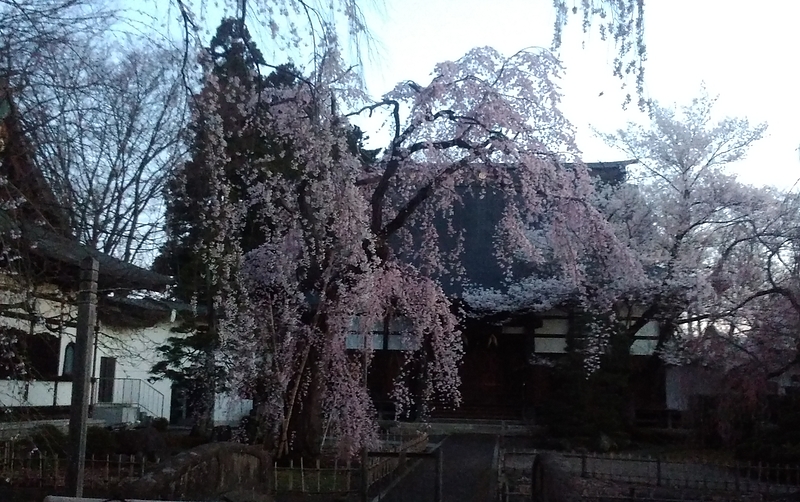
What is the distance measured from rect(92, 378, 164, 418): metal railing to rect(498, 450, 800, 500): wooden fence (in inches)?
373

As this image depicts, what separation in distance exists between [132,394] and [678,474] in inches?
484

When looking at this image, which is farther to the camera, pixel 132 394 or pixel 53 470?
pixel 132 394

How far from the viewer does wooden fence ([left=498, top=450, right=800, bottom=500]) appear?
9.93m

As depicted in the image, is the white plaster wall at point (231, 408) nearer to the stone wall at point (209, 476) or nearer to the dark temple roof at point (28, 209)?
the stone wall at point (209, 476)

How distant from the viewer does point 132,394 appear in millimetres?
18062

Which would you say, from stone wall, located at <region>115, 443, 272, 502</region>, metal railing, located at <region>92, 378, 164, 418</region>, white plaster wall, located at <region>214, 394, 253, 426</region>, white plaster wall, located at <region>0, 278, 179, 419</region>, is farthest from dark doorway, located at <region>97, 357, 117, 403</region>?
stone wall, located at <region>115, 443, 272, 502</region>

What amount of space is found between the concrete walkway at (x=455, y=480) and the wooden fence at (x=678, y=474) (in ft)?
1.02

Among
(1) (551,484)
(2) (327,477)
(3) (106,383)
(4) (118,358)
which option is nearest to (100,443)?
(4) (118,358)

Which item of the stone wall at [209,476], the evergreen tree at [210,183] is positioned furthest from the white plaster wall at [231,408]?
the stone wall at [209,476]

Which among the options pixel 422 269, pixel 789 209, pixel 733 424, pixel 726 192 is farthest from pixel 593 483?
pixel 726 192

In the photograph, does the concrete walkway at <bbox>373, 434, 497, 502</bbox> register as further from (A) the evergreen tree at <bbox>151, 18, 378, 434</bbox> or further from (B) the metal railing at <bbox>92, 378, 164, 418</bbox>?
(B) the metal railing at <bbox>92, 378, 164, 418</bbox>

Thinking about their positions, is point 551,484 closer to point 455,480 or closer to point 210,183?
point 455,480

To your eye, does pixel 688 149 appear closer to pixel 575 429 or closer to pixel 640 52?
pixel 575 429

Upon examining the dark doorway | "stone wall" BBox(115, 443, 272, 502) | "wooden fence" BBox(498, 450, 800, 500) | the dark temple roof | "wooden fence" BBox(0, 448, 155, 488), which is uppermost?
the dark temple roof
